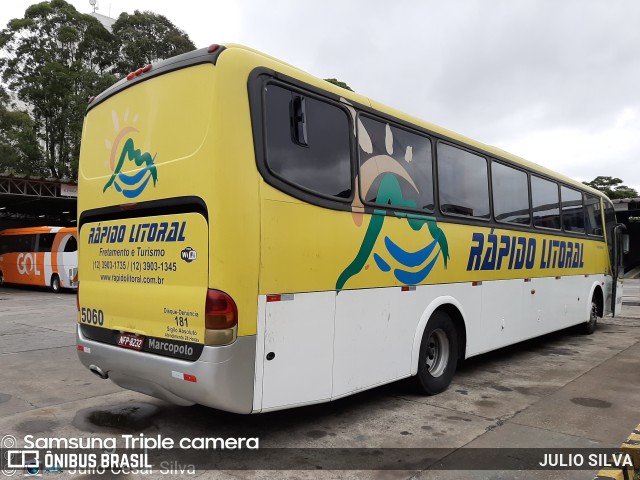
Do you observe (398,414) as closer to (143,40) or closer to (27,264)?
(27,264)

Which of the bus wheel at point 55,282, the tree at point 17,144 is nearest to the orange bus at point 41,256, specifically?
the bus wheel at point 55,282

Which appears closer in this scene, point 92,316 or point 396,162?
point 92,316

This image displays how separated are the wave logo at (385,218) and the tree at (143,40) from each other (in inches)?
1216

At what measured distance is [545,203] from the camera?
8656 millimetres

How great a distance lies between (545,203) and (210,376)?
23.1 feet

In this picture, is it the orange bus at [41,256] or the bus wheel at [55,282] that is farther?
the bus wheel at [55,282]

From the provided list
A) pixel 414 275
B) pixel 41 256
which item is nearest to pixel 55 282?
pixel 41 256

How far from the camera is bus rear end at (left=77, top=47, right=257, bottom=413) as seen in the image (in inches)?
147

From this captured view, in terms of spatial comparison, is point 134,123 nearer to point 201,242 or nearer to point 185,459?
point 201,242

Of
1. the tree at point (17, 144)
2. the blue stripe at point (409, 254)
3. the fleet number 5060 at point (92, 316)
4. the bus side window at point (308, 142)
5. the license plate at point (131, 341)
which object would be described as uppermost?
the tree at point (17, 144)

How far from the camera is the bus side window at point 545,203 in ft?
27.2

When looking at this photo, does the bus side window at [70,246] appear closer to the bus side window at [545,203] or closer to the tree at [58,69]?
the tree at [58,69]

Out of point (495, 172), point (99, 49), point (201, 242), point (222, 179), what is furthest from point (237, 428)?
point (99, 49)

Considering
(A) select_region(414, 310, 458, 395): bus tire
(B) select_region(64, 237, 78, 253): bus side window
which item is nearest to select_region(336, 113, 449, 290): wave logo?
(A) select_region(414, 310, 458, 395): bus tire
